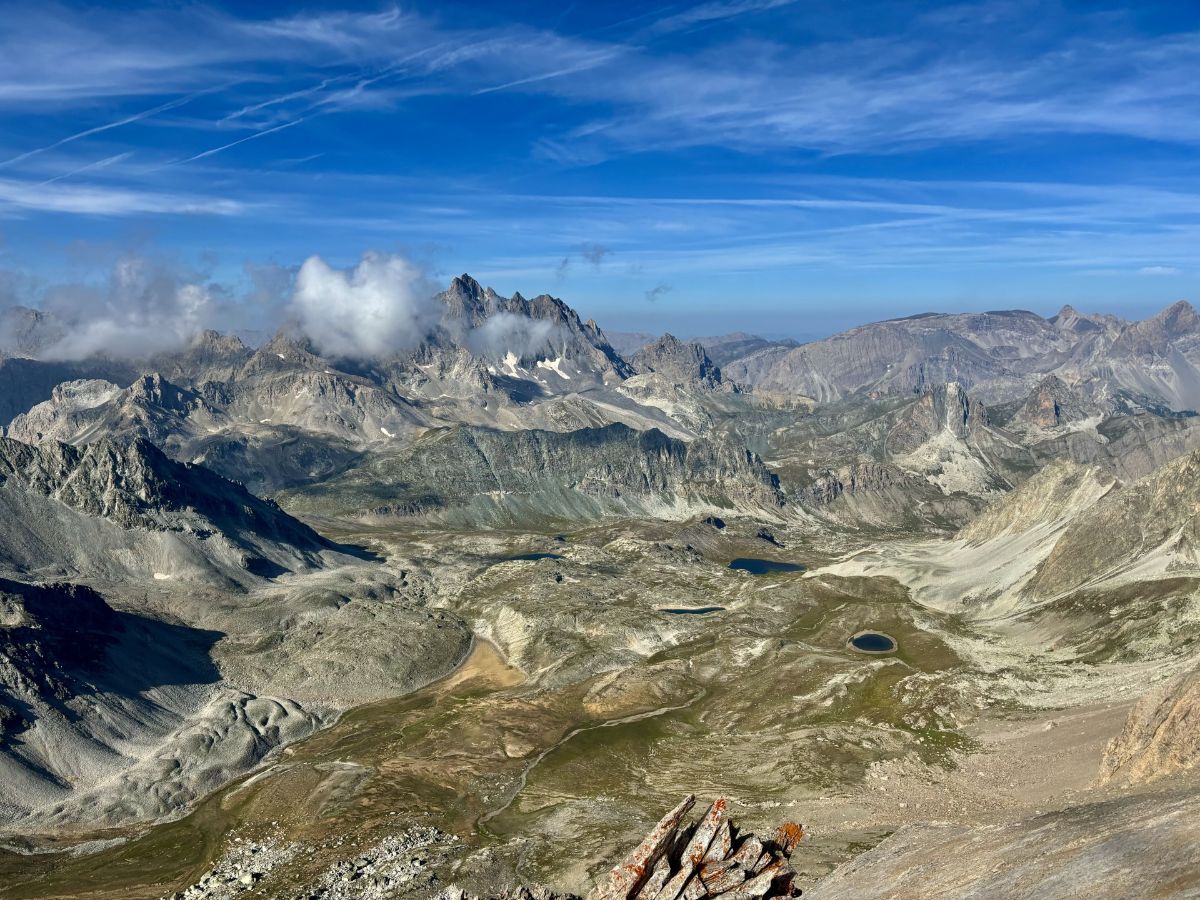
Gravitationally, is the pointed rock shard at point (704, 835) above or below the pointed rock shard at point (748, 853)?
above

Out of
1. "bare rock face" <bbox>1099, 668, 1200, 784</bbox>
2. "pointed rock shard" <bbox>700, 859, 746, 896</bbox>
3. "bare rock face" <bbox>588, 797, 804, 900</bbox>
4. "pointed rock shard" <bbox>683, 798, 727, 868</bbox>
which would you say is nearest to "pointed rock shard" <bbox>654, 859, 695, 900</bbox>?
"bare rock face" <bbox>588, 797, 804, 900</bbox>

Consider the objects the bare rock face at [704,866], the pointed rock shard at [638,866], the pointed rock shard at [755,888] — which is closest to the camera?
the pointed rock shard at [755,888]

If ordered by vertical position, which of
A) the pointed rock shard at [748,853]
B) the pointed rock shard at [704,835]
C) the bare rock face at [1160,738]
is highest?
the pointed rock shard at [704,835]

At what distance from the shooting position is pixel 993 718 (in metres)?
152

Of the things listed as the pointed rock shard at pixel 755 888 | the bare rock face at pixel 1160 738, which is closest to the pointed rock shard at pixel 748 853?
the pointed rock shard at pixel 755 888

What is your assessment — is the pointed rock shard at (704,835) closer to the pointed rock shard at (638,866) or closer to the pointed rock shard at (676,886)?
the pointed rock shard at (676,886)

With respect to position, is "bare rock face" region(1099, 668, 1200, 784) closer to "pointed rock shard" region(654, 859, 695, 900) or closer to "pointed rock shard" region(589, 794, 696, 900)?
"pointed rock shard" region(589, 794, 696, 900)

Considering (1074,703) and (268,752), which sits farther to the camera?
(268,752)

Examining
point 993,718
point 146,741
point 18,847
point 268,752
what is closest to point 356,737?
point 268,752

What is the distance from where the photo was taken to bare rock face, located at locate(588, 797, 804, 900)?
5059 cm

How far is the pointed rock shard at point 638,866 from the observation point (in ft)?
168

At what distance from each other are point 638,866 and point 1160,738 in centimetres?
7545

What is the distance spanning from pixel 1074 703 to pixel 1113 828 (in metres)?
114

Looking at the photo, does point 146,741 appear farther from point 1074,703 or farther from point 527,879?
point 1074,703
